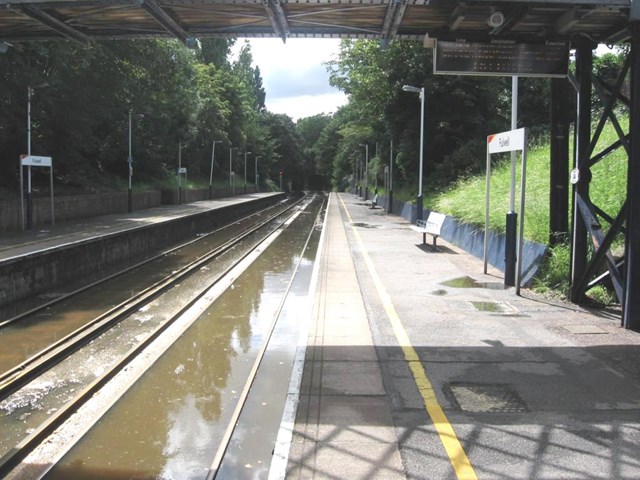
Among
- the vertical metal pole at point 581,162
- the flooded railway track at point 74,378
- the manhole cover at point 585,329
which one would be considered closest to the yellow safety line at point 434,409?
the manhole cover at point 585,329

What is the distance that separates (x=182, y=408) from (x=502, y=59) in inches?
250

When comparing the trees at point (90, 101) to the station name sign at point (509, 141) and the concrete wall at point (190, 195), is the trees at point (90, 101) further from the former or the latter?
the station name sign at point (509, 141)

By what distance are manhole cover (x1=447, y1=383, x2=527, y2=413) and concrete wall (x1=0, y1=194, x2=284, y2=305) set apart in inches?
404

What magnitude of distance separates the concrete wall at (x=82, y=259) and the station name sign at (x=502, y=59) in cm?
975

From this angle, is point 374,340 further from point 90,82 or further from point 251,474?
point 90,82

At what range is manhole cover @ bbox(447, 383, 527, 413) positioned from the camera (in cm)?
538

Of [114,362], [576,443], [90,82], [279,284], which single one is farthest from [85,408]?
[90,82]

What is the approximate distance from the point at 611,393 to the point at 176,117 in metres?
55.8

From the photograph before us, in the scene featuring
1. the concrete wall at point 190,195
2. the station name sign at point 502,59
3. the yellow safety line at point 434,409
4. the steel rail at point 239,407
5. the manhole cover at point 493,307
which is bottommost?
the steel rail at point 239,407

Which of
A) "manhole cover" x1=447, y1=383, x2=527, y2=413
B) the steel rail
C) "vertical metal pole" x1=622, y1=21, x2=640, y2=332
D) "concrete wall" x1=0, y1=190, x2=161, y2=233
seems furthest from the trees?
"manhole cover" x1=447, y1=383, x2=527, y2=413

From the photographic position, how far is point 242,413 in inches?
235

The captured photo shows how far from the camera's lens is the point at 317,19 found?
7.82 metres

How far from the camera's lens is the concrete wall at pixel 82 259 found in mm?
12859

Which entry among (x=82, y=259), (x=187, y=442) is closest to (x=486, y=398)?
(x=187, y=442)
